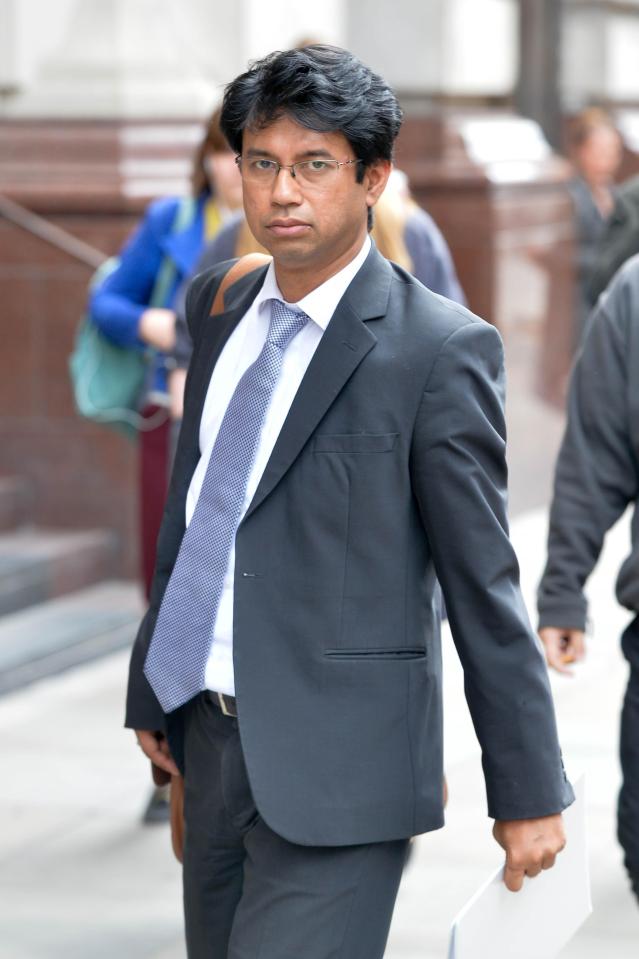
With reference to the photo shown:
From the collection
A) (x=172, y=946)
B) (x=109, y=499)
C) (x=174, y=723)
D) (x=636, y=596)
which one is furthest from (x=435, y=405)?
(x=109, y=499)

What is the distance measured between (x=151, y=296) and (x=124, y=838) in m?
1.90

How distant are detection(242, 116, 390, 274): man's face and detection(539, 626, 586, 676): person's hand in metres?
1.49

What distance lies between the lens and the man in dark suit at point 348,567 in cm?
266

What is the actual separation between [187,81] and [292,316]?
6.44 meters

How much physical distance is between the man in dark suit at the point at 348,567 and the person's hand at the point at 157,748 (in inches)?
13.3

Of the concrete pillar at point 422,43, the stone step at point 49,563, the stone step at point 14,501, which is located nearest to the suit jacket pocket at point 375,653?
the stone step at point 49,563

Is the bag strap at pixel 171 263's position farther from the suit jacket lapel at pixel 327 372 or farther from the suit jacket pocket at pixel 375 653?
the suit jacket pocket at pixel 375 653

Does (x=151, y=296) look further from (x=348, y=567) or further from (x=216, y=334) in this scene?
(x=348, y=567)

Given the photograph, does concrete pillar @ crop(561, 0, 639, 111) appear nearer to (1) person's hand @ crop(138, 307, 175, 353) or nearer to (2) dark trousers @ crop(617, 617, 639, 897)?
(1) person's hand @ crop(138, 307, 175, 353)

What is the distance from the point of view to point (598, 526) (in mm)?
4043

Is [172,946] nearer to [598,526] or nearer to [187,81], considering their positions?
[598,526]

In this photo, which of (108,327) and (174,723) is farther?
(108,327)

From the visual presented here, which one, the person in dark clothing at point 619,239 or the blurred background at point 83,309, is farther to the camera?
the person in dark clothing at point 619,239

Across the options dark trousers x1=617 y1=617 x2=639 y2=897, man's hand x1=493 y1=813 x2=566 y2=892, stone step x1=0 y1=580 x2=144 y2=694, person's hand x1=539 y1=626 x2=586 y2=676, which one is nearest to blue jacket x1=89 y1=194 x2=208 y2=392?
stone step x1=0 y1=580 x2=144 y2=694
